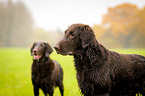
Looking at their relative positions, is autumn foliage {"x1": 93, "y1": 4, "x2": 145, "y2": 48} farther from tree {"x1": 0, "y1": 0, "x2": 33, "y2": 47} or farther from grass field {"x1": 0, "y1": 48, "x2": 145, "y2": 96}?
tree {"x1": 0, "y1": 0, "x2": 33, "y2": 47}

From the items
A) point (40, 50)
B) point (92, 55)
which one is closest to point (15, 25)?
point (40, 50)

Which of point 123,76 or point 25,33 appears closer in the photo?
point 123,76

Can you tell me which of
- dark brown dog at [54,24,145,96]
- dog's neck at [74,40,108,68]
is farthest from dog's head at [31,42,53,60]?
dog's neck at [74,40,108,68]

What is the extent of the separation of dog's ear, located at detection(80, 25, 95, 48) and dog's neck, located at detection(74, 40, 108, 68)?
10cm

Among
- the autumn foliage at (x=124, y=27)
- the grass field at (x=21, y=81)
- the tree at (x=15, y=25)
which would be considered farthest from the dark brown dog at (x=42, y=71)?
the tree at (x=15, y=25)

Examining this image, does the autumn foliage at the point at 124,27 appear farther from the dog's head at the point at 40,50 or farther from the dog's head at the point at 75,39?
the dog's head at the point at 75,39

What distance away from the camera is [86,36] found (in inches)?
120

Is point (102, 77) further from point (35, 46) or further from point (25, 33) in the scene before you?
point (25, 33)

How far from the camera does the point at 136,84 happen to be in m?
3.45

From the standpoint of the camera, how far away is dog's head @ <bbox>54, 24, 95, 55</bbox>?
3020mm

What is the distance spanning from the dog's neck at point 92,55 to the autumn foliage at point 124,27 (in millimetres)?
29228

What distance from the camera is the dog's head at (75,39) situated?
3.02 m

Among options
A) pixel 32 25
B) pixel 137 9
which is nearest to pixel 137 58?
pixel 137 9

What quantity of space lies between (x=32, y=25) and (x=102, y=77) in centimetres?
6601
